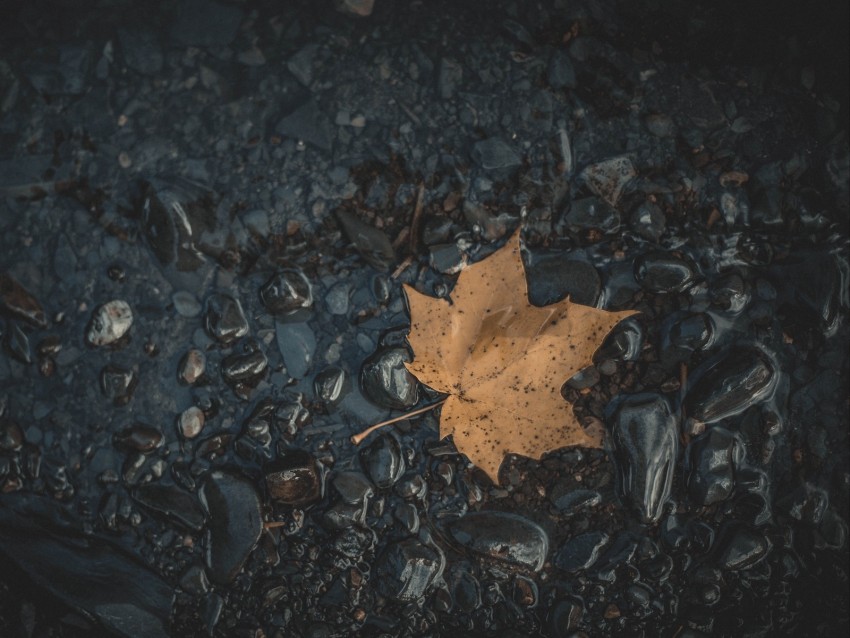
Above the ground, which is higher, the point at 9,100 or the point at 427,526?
the point at 9,100

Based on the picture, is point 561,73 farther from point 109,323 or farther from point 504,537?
point 109,323

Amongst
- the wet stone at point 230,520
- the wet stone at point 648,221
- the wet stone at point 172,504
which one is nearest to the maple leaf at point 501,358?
the wet stone at point 648,221

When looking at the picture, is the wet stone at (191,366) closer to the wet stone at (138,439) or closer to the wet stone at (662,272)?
the wet stone at (138,439)

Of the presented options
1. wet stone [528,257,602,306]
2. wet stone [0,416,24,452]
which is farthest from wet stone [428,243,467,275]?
wet stone [0,416,24,452]

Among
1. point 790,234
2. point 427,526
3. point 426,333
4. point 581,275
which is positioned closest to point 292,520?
point 427,526

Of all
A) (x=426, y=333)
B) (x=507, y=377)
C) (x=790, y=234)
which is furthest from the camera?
(x=790, y=234)

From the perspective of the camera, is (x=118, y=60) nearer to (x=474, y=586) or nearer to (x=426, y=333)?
(x=426, y=333)
